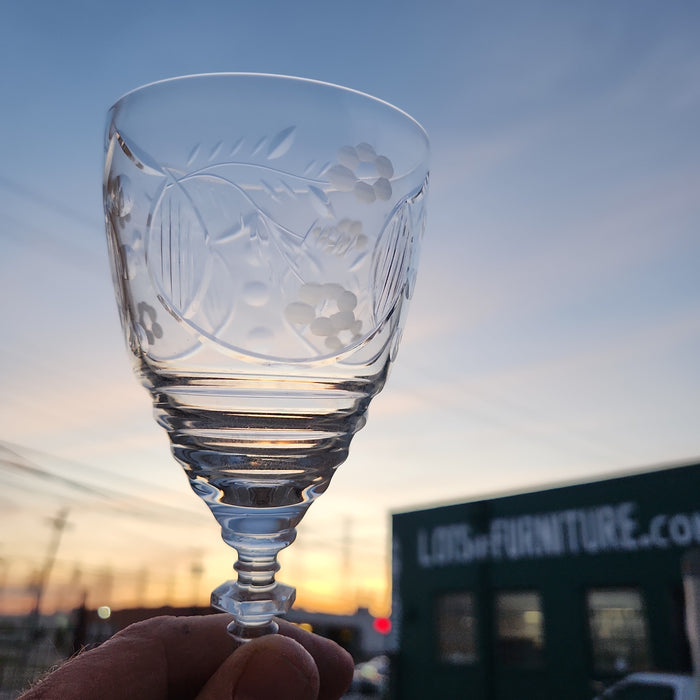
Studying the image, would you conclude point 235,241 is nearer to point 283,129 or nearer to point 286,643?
point 283,129

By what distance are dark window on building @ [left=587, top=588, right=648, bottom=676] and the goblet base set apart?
15.3 meters

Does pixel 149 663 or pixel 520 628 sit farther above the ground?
pixel 149 663

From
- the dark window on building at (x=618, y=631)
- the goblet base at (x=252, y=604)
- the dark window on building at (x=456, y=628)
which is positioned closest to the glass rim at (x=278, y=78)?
the goblet base at (x=252, y=604)

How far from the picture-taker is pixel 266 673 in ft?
2.43

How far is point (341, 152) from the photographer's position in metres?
0.72

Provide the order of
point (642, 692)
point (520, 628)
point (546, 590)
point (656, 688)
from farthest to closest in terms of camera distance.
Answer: point (520, 628), point (546, 590), point (642, 692), point (656, 688)

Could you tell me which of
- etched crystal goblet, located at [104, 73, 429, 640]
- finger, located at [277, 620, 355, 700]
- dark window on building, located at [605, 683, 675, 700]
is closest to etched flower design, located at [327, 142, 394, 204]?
etched crystal goblet, located at [104, 73, 429, 640]

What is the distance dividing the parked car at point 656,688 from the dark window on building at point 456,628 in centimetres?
930

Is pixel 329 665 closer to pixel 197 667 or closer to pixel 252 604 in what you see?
pixel 197 667

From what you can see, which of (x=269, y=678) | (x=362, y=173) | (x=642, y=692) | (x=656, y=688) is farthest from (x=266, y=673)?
(x=642, y=692)

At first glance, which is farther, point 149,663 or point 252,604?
point 149,663

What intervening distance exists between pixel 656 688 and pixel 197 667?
834 centimetres

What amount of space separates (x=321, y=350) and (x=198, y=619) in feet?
1.86

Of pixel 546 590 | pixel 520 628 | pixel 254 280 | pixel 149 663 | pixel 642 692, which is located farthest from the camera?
pixel 520 628
